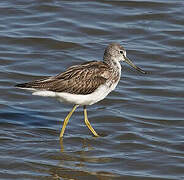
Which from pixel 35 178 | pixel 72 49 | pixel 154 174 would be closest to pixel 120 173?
pixel 154 174

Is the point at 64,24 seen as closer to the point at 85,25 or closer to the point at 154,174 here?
the point at 85,25

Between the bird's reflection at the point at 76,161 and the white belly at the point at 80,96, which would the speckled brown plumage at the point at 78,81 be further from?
the bird's reflection at the point at 76,161

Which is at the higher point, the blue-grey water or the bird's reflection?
the blue-grey water

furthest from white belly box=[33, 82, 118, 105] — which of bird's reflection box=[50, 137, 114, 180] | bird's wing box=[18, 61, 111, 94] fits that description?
bird's reflection box=[50, 137, 114, 180]

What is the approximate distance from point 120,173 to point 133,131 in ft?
6.49

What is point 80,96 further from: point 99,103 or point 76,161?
point 99,103

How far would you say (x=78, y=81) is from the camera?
37.3 ft

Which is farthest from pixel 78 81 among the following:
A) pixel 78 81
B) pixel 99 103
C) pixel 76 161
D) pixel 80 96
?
pixel 99 103

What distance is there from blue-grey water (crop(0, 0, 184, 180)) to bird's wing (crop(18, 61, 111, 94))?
0.95 metres

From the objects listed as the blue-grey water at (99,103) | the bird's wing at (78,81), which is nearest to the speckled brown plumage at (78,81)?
the bird's wing at (78,81)

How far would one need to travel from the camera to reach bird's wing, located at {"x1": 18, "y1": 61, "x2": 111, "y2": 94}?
1126 cm

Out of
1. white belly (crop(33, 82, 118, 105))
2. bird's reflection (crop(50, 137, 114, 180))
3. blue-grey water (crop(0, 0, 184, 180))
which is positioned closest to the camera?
bird's reflection (crop(50, 137, 114, 180))

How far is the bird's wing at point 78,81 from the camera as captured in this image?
11.3m

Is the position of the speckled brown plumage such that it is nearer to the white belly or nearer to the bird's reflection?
the white belly
